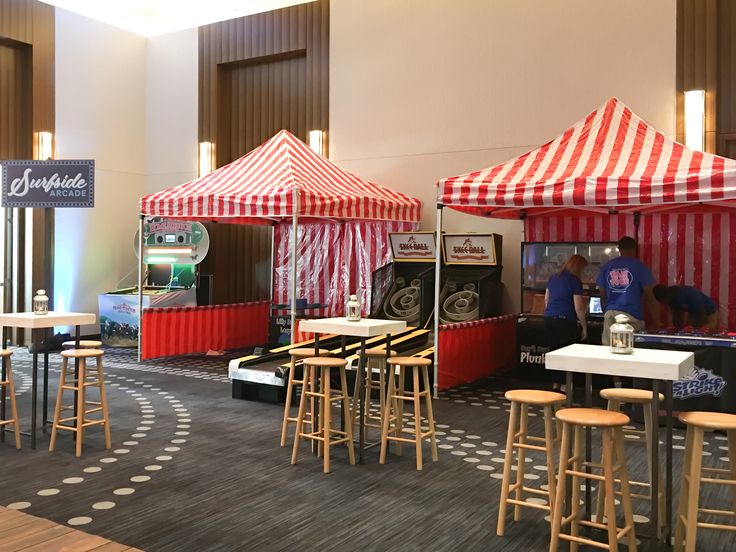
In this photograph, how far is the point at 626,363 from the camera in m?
3.08

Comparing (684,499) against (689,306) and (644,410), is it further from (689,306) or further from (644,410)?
(689,306)

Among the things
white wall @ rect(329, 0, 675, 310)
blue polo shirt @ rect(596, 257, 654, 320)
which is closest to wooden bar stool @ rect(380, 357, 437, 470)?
blue polo shirt @ rect(596, 257, 654, 320)

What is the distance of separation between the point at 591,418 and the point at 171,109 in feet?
32.3

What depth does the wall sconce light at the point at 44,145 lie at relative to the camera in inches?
391

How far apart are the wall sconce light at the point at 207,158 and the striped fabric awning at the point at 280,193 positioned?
2380mm

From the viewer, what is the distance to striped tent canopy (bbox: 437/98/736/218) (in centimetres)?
514

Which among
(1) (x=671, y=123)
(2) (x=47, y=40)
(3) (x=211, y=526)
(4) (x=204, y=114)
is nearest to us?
(3) (x=211, y=526)

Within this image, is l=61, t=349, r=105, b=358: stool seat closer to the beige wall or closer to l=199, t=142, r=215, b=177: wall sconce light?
the beige wall

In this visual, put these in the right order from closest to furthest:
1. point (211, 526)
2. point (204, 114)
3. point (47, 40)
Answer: point (211, 526), point (47, 40), point (204, 114)

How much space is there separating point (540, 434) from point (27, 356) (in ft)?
21.7

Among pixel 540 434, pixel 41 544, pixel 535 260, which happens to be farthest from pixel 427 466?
pixel 535 260

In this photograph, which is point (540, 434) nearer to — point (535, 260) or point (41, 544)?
point (535, 260)

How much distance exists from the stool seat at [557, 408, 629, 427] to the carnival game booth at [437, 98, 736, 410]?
8.44 feet

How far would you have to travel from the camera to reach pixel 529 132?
27.6 feet
